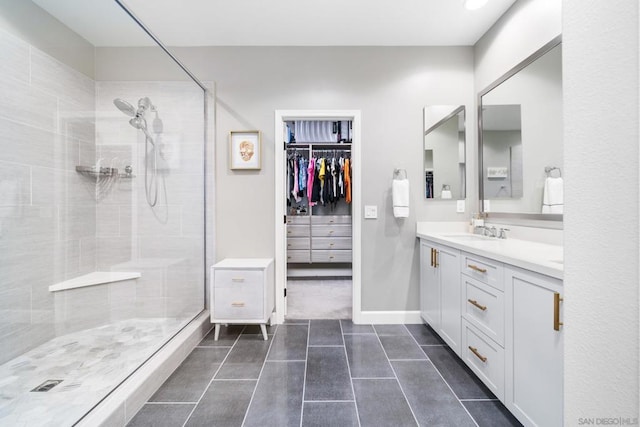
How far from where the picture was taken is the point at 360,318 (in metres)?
2.58

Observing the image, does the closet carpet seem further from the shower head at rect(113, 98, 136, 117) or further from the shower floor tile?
the shower head at rect(113, 98, 136, 117)

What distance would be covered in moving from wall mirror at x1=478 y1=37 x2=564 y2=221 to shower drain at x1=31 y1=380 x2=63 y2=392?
3045 millimetres

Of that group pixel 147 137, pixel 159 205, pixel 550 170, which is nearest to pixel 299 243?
pixel 159 205

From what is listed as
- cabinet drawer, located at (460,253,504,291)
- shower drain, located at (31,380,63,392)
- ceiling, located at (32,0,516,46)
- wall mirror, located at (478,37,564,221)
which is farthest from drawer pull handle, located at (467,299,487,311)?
shower drain, located at (31,380,63,392)

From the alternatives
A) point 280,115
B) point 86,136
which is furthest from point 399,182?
point 86,136

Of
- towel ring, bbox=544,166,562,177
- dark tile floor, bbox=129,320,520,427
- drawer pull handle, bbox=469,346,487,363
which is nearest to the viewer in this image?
dark tile floor, bbox=129,320,520,427

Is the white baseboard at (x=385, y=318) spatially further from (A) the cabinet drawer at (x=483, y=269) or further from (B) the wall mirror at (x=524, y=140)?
(B) the wall mirror at (x=524, y=140)

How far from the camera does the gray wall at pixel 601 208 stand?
469 millimetres

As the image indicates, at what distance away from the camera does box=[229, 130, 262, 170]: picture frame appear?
2.58 metres

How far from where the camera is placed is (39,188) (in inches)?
64.5

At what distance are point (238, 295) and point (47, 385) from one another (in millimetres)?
1130

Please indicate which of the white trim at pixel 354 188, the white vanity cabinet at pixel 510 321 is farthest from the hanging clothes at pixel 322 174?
the white vanity cabinet at pixel 510 321

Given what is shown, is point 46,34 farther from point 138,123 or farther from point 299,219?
point 299,219

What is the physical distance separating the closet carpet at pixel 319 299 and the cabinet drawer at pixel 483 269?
1364mm
